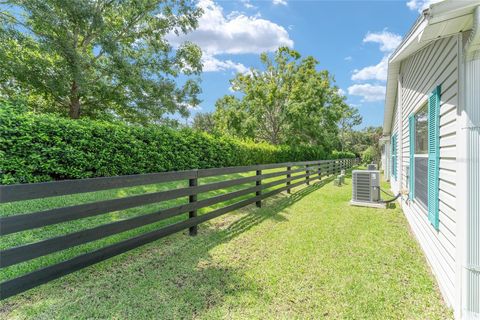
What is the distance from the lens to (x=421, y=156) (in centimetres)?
376

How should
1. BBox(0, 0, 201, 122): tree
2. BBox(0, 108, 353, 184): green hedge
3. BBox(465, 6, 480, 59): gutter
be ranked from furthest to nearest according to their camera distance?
1. BBox(0, 0, 201, 122): tree
2. BBox(0, 108, 353, 184): green hedge
3. BBox(465, 6, 480, 59): gutter

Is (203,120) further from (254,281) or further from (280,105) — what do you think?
(254,281)

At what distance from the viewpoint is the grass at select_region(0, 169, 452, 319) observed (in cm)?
200

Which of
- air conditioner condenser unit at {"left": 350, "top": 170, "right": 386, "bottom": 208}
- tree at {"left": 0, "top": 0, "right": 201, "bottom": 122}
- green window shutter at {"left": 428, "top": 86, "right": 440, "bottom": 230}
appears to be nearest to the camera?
green window shutter at {"left": 428, "top": 86, "right": 440, "bottom": 230}

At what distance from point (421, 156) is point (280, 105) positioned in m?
13.1

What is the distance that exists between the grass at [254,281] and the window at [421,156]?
75 centimetres

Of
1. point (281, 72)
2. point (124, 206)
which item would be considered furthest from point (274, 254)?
point (281, 72)

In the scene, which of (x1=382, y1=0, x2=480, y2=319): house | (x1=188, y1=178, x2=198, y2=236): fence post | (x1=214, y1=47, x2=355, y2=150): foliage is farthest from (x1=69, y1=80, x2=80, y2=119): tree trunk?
(x1=382, y1=0, x2=480, y2=319): house

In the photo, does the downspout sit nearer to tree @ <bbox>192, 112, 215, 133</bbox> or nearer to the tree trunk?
the tree trunk

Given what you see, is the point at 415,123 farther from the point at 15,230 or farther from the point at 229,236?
the point at 15,230

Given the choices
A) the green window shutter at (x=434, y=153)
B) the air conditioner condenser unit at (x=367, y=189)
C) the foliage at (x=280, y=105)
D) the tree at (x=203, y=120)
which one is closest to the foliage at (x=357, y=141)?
the tree at (x=203, y=120)

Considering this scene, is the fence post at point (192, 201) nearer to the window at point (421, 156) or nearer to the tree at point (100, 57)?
the window at point (421, 156)

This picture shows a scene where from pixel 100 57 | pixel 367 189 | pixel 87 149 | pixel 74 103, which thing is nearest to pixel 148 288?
pixel 87 149

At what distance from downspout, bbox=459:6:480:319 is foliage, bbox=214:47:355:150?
12.9 meters
